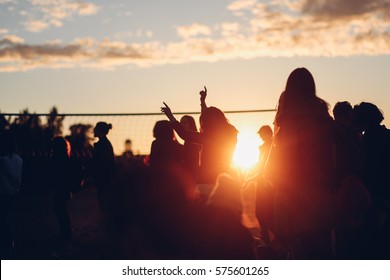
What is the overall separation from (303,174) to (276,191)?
262mm

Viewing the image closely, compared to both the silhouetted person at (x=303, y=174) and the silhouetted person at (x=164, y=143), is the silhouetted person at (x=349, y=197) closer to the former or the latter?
the silhouetted person at (x=303, y=174)

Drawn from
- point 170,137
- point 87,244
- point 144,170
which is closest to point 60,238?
point 87,244

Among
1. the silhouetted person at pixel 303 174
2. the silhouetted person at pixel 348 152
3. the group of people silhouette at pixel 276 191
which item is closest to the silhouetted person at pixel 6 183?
the group of people silhouette at pixel 276 191

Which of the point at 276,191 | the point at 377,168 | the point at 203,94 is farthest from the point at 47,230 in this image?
the point at 276,191

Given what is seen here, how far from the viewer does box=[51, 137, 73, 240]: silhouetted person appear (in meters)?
11.7

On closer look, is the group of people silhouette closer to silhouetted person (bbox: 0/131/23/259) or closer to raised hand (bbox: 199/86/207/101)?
raised hand (bbox: 199/86/207/101)

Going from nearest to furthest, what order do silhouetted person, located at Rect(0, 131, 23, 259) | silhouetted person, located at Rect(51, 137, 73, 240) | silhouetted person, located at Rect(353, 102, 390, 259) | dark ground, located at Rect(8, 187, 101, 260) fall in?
silhouetted person, located at Rect(353, 102, 390, 259), silhouetted person, located at Rect(0, 131, 23, 259), dark ground, located at Rect(8, 187, 101, 260), silhouetted person, located at Rect(51, 137, 73, 240)

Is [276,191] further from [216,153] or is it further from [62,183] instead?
[62,183]

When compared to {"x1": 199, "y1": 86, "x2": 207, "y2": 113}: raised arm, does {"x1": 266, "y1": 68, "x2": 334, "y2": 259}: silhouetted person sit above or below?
below

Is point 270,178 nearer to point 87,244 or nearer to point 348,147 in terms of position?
point 348,147

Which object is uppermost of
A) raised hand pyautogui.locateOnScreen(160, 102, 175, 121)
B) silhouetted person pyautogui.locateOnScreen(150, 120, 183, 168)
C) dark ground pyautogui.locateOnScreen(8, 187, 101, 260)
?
raised hand pyautogui.locateOnScreen(160, 102, 175, 121)

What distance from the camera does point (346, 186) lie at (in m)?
5.47

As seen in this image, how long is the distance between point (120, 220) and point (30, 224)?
34.7ft

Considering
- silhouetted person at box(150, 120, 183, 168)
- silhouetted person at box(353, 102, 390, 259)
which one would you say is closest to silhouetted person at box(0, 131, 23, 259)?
silhouetted person at box(150, 120, 183, 168)
